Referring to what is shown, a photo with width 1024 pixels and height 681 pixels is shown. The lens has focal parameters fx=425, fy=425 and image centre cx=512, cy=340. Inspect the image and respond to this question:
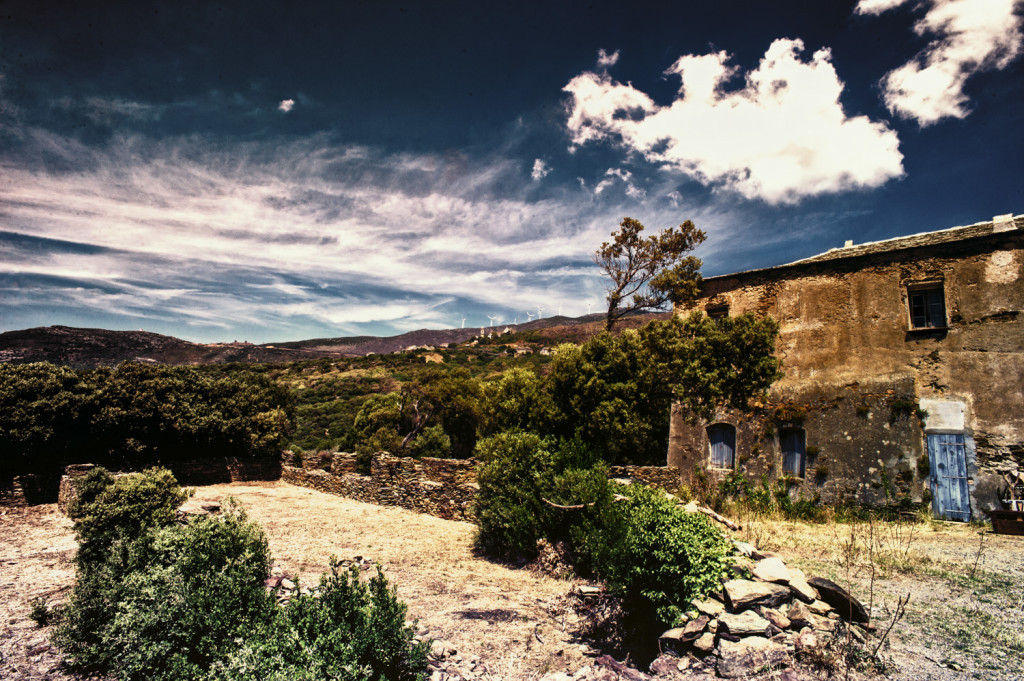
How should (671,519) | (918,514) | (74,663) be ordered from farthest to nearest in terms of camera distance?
(918,514)
(671,519)
(74,663)

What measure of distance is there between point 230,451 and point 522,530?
17017mm

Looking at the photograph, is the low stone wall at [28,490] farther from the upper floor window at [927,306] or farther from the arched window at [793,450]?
the upper floor window at [927,306]

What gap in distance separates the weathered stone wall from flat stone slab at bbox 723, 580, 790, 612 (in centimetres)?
678

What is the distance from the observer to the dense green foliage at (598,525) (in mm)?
5660

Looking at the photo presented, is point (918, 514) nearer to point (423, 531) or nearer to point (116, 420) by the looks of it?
point (423, 531)

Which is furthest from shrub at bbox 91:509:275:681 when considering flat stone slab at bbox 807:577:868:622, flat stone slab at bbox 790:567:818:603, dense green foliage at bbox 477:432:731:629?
flat stone slab at bbox 807:577:868:622

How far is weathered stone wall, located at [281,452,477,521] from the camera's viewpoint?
12.9 metres

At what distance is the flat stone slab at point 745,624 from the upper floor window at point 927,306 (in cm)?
1242

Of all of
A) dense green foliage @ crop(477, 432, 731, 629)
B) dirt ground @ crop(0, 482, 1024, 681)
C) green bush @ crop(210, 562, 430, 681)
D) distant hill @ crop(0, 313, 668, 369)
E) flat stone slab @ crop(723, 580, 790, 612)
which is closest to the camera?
green bush @ crop(210, 562, 430, 681)

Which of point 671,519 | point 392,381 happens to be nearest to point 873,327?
point 671,519

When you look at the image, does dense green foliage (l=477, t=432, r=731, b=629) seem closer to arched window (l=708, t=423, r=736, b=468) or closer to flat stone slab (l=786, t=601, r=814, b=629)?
flat stone slab (l=786, t=601, r=814, b=629)

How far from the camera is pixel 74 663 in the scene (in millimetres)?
4711

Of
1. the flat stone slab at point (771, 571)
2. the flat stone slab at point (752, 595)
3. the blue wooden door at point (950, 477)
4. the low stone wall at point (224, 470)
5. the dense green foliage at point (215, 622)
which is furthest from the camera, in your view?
the low stone wall at point (224, 470)

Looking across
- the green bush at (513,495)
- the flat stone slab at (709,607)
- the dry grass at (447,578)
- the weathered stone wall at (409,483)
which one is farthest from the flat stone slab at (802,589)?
the weathered stone wall at (409,483)
